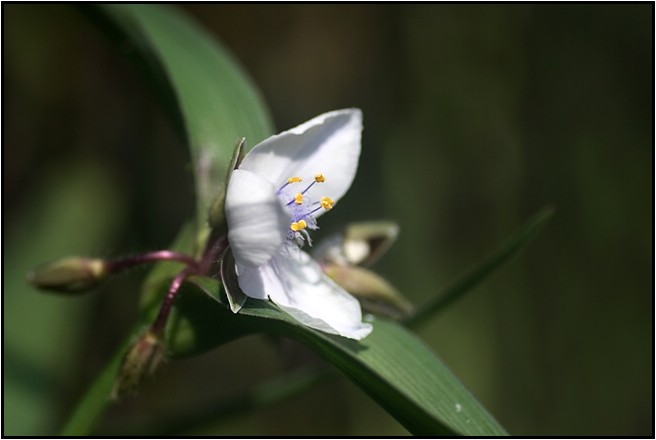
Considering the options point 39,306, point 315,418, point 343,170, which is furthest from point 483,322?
point 343,170

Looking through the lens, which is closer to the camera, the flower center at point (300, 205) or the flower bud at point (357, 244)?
the flower center at point (300, 205)

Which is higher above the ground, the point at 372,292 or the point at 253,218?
the point at 253,218

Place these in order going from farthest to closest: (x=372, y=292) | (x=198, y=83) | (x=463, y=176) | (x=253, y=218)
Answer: (x=463, y=176) → (x=198, y=83) → (x=372, y=292) → (x=253, y=218)

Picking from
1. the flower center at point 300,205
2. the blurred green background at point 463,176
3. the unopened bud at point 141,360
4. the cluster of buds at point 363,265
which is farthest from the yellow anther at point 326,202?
the blurred green background at point 463,176

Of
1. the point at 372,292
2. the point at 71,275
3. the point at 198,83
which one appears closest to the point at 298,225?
the point at 372,292

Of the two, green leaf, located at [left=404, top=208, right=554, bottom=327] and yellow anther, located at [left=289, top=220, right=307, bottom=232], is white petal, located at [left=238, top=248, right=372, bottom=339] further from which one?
green leaf, located at [left=404, top=208, right=554, bottom=327]

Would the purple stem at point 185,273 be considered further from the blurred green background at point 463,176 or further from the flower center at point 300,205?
the blurred green background at point 463,176

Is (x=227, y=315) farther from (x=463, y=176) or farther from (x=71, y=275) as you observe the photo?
(x=463, y=176)
